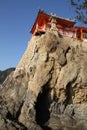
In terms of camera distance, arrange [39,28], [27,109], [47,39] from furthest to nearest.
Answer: [39,28], [47,39], [27,109]

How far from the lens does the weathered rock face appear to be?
3881 cm

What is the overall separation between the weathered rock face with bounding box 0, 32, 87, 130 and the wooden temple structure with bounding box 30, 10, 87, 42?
7.44 feet

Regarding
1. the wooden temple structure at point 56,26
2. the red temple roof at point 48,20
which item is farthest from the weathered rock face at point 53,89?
the red temple roof at point 48,20

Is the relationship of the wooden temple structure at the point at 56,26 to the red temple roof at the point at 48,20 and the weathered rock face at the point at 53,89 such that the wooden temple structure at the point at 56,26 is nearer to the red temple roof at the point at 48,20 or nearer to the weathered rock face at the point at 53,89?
the red temple roof at the point at 48,20

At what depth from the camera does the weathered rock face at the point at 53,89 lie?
38.8m

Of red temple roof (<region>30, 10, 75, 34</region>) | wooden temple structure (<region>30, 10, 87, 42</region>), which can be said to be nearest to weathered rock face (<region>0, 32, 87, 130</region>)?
wooden temple structure (<region>30, 10, 87, 42</region>)

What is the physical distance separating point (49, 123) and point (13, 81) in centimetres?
1047

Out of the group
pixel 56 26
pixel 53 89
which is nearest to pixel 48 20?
pixel 56 26

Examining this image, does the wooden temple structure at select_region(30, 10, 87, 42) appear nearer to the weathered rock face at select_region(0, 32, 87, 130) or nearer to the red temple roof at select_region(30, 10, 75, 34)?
the red temple roof at select_region(30, 10, 75, 34)

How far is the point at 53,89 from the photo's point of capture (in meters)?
40.1

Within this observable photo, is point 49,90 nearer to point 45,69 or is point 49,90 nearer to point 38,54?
point 45,69

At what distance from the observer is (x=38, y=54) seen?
137 ft

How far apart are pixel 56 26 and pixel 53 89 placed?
447 inches

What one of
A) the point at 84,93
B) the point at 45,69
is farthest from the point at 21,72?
the point at 84,93
